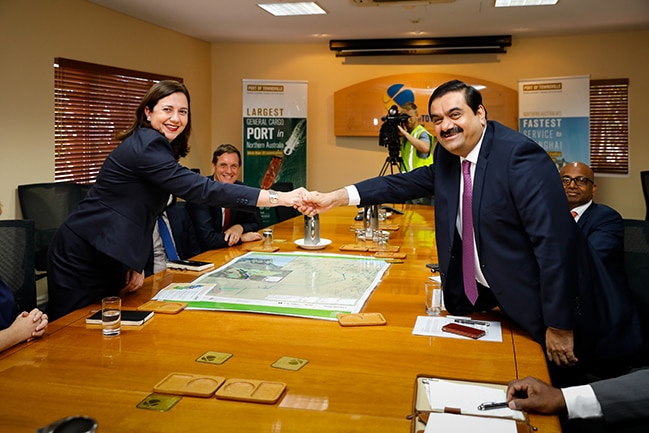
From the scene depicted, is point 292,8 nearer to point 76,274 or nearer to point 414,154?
point 414,154

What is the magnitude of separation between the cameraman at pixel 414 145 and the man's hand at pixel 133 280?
12.3 feet

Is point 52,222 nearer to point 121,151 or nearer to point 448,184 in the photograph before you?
point 121,151

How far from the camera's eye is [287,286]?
86.4 inches

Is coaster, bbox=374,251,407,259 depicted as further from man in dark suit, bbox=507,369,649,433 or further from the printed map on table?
man in dark suit, bbox=507,369,649,433

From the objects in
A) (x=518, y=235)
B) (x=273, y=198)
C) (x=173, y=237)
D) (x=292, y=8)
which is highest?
(x=292, y=8)

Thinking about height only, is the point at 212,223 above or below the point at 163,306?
above

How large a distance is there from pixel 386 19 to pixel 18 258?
4.82 meters

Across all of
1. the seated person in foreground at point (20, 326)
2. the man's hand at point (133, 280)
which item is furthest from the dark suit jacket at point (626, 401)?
the man's hand at point (133, 280)

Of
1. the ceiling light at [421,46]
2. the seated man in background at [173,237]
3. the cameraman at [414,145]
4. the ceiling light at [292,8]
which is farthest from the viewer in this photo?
the ceiling light at [421,46]

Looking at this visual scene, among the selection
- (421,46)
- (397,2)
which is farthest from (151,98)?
(421,46)

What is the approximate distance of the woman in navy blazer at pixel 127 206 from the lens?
2.08 metres

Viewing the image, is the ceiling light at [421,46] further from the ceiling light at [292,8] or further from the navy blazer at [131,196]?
the navy blazer at [131,196]

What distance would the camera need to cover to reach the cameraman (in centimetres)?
563

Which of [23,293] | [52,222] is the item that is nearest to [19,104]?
[52,222]
